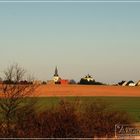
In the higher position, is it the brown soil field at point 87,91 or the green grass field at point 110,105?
the brown soil field at point 87,91

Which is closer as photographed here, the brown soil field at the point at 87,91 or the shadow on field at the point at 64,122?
the shadow on field at the point at 64,122

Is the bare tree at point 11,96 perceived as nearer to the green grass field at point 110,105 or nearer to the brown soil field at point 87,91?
the green grass field at point 110,105

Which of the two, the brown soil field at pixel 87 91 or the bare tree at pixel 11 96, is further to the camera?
the brown soil field at pixel 87 91

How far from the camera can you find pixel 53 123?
Answer: 844 inches

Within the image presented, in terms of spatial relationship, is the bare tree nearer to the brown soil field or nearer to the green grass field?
the green grass field

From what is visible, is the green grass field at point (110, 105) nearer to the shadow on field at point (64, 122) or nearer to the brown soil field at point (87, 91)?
the shadow on field at point (64, 122)

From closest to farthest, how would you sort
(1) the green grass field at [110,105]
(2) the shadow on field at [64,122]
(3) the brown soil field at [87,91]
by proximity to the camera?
(2) the shadow on field at [64,122] < (1) the green grass field at [110,105] < (3) the brown soil field at [87,91]

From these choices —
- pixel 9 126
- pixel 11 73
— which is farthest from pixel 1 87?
pixel 9 126

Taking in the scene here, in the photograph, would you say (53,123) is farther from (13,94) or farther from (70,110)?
(13,94)

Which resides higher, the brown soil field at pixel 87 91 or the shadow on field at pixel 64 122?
the brown soil field at pixel 87 91

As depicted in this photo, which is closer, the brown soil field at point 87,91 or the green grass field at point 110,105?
the green grass field at point 110,105

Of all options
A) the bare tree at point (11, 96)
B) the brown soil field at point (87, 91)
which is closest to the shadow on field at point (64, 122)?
the bare tree at point (11, 96)

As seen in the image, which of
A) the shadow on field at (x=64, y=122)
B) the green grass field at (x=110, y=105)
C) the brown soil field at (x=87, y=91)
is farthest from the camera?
the brown soil field at (x=87, y=91)

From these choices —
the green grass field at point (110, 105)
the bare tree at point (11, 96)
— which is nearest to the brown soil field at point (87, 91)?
the green grass field at point (110, 105)
